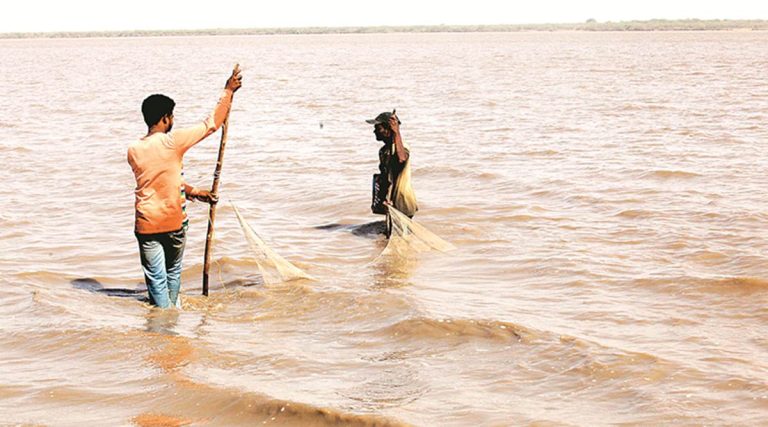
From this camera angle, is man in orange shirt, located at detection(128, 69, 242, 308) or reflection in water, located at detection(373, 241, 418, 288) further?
reflection in water, located at detection(373, 241, 418, 288)

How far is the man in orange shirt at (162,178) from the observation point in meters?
5.84

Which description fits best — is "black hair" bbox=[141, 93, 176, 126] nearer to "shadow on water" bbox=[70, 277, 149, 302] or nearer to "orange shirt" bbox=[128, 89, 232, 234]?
"orange shirt" bbox=[128, 89, 232, 234]

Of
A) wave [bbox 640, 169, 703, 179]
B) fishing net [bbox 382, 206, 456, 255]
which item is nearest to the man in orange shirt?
fishing net [bbox 382, 206, 456, 255]

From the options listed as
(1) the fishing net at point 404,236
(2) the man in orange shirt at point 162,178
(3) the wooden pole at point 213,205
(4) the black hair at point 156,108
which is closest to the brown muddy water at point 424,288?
(1) the fishing net at point 404,236

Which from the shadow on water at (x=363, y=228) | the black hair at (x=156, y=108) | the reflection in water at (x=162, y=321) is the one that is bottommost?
the shadow on water at (x=363, y=228)

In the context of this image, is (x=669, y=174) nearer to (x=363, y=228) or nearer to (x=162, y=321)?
(x=363, y=228)

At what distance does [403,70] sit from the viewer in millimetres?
37594

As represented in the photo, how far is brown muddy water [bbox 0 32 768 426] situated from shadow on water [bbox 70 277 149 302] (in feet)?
0.10

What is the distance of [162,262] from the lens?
6.21 meters

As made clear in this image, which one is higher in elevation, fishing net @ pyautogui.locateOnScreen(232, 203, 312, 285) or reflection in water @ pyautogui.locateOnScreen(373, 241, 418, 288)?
fishing net @ pyautogui.locateOnScreen(232, 203, 312, 285)

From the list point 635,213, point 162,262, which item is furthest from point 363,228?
point 162,262

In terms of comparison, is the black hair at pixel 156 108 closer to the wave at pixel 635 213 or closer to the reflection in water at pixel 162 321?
the reflection in water at pixel 162 321

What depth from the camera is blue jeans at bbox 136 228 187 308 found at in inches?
240

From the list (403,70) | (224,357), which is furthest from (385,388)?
(403,70)
